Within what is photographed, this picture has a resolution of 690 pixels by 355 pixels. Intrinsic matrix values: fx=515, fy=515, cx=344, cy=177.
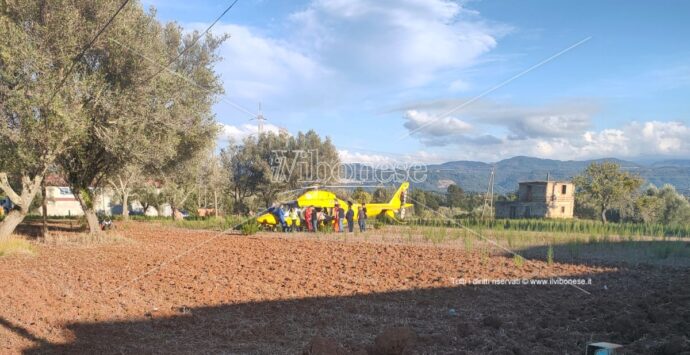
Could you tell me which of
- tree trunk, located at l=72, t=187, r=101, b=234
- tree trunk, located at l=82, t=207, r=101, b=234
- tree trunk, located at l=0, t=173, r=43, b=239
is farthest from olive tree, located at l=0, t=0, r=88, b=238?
tree trunk, located at l=82, t=207, r=101, b=234

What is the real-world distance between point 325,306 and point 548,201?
42017 millimetres

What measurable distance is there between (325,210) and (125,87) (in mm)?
13417

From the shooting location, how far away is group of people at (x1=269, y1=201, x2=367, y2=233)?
2542 cm

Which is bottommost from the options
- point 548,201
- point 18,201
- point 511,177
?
point 18,201

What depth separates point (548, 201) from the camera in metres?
46.3

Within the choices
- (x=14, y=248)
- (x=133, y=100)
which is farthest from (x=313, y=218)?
(x=14, y=248)

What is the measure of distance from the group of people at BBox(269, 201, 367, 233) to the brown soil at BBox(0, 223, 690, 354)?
1064 centimetres

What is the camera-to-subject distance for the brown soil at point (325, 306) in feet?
21.1

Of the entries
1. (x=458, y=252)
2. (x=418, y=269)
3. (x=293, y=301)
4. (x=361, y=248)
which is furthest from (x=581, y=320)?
(x=361, y=248)

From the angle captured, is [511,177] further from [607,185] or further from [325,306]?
[325,306]

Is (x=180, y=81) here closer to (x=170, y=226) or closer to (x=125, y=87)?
(x=125, y=87)

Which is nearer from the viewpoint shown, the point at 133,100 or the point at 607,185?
the point at 133,100

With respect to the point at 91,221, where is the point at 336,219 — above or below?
above

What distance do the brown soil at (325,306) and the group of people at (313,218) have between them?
1064 centimetres
